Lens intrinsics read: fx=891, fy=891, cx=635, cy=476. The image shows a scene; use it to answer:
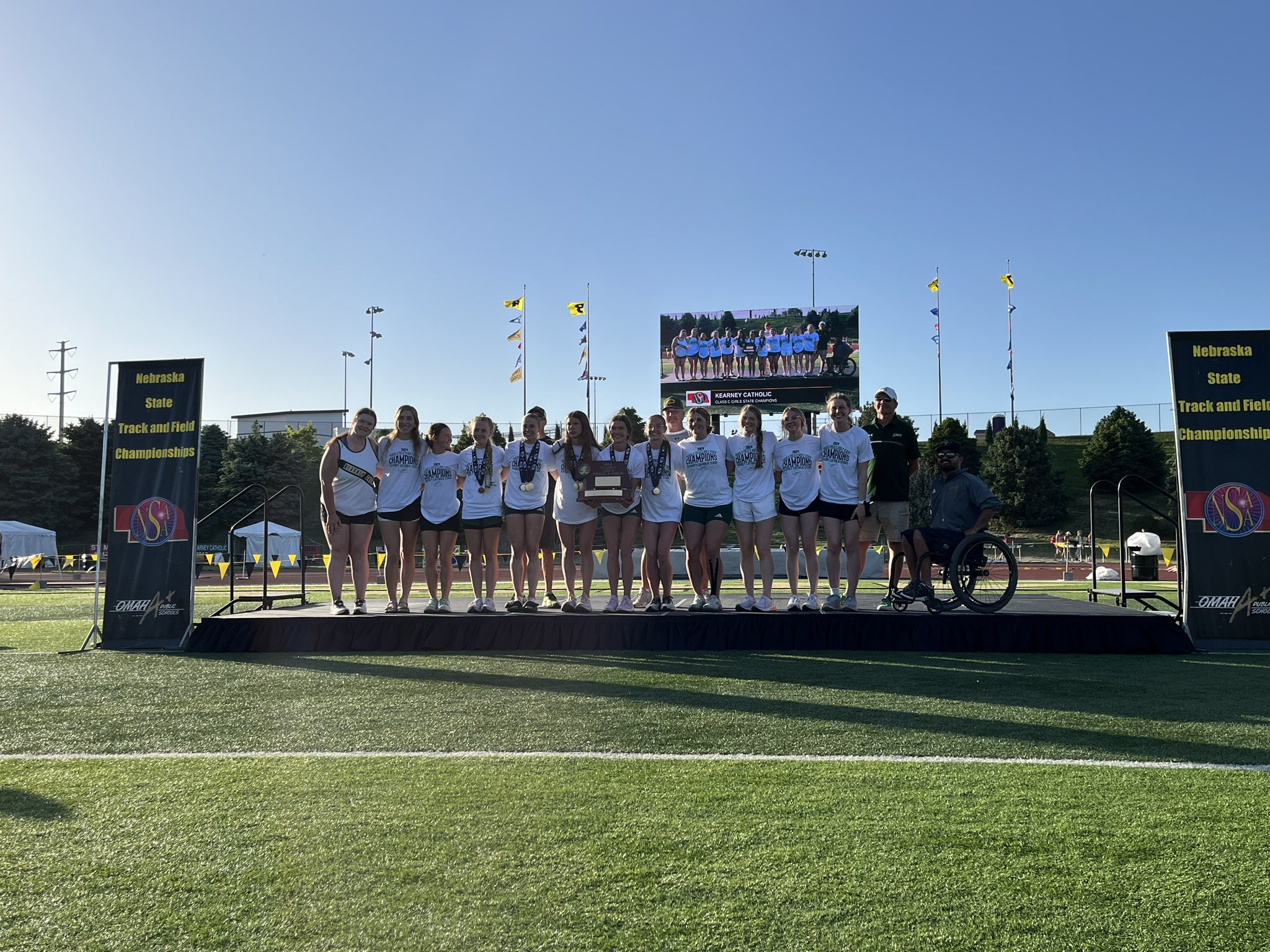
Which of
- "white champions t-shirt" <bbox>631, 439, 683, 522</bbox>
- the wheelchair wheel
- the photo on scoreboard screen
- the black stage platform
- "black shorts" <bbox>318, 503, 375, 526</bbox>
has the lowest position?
the black stage platform

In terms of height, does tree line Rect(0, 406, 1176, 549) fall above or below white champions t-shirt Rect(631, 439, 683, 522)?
above

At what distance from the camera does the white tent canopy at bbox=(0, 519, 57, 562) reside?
3297 centimetres

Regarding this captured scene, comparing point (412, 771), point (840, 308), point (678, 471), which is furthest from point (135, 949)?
point (840, 308)

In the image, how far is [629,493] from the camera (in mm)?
7316

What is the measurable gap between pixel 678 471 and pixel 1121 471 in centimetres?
4243

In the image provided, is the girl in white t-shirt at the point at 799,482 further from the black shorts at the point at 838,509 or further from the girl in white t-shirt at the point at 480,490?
the girl in white t-shirt at the point at 480,490

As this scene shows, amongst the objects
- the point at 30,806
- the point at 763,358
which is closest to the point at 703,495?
the point at 30,806

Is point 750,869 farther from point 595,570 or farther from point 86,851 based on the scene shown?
point 595,570

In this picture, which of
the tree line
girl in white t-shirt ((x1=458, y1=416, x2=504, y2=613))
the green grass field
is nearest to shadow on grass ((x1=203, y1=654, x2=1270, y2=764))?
the green grass field

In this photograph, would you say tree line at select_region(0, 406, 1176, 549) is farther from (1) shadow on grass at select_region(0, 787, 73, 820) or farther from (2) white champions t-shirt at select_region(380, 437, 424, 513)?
(1) shadow on grass at select_region(0, 787, 73, 820)

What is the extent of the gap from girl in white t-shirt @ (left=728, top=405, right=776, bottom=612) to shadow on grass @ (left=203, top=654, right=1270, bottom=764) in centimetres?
113

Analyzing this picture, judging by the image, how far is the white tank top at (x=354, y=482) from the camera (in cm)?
752

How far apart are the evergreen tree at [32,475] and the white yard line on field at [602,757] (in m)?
50.1

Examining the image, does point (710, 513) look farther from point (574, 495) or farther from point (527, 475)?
point (527, 475)
